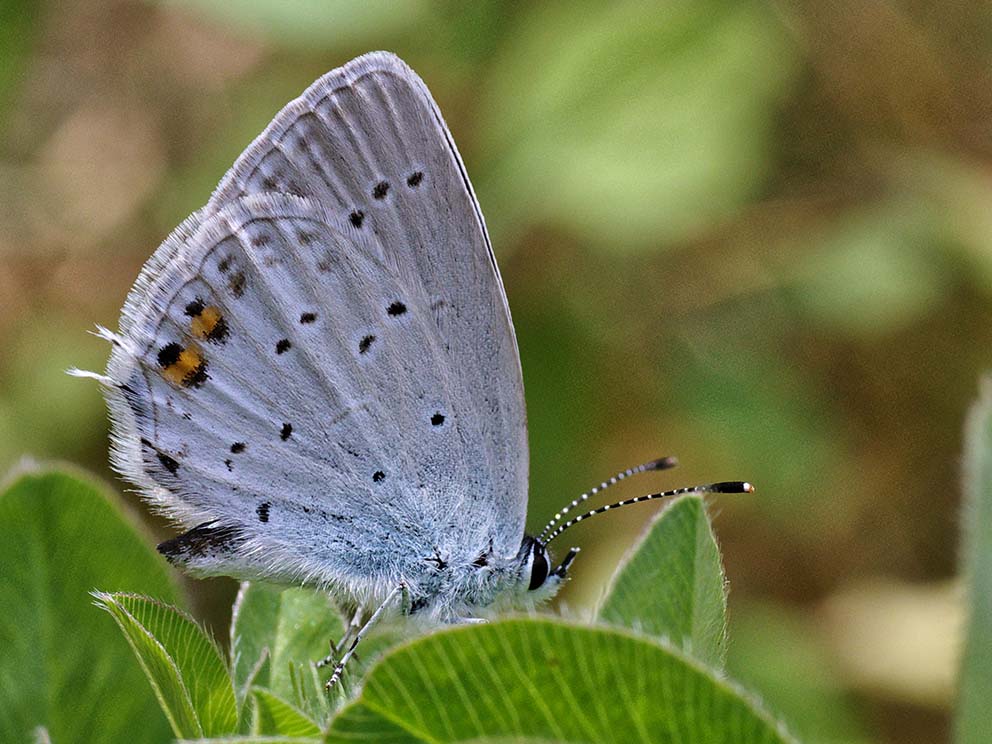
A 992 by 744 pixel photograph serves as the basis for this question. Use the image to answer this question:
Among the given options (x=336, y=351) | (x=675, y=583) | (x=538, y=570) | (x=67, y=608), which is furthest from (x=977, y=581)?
(x=67, y=608)

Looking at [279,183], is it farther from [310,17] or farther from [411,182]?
[310,17]

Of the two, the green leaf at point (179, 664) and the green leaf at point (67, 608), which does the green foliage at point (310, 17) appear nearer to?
the green leaf at point (67, 608)

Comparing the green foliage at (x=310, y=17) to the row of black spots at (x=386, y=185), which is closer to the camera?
the row of black spots at (x=386, y=185)

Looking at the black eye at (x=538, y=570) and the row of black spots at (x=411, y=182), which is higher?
the row of black spots at (x=411, y=182)

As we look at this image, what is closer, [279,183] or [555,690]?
[555,690]

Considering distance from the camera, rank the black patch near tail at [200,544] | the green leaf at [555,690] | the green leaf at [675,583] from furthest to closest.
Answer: the black patch near tail at [200,544] < the green leaf at [675,583] < the green leaf at [555,690]

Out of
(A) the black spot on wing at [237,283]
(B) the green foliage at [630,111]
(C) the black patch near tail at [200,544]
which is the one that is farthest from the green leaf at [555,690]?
(B) the green foliage at [630,111]

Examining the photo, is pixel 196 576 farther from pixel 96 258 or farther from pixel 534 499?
pixel 96 258
